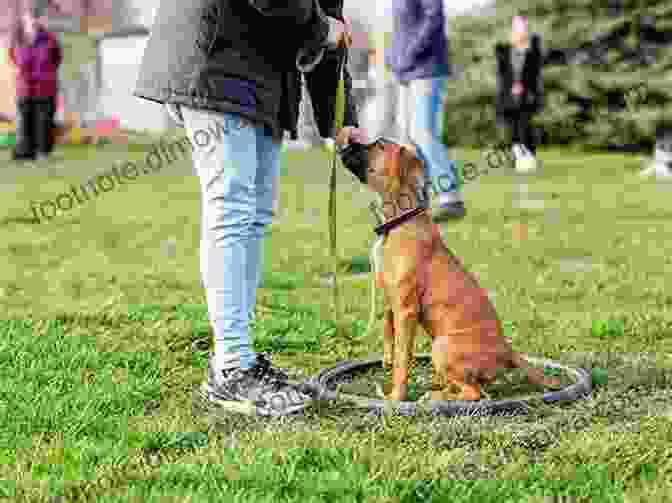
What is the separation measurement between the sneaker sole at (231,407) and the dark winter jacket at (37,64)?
13.7m

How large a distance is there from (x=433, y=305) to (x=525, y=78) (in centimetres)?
1329

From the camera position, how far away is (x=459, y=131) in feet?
78.0

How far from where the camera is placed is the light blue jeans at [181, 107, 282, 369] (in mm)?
3719

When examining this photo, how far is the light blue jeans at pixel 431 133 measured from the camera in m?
9.29

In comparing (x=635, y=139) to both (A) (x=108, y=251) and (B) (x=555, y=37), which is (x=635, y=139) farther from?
(A) (x=108, y=251)

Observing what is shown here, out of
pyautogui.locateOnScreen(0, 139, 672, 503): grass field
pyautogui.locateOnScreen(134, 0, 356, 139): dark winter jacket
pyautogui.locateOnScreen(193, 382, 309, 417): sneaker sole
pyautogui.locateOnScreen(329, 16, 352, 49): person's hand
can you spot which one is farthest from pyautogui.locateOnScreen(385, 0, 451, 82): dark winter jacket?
pyautogui.locateOnScreen(193, 382, 309, 417): sneaker sole

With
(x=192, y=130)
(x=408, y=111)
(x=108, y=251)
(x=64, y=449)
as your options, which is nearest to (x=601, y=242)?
(x=408, y=111)

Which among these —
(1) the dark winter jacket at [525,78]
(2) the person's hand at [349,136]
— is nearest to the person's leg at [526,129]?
(1) the dark winter jacket at [525,78]

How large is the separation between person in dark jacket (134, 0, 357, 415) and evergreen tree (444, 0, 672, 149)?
1794cm

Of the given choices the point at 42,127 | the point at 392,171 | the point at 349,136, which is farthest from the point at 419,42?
the point at 42,127

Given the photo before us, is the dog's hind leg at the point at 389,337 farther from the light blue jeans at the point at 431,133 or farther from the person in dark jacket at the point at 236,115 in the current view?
the light blue jeans at the point at 431,133

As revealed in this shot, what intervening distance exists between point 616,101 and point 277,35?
19330 millimetres

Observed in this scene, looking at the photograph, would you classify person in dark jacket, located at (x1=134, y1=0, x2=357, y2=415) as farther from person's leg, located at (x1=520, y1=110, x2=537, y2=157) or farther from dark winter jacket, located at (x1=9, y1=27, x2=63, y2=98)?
dark winter jacket, located at (x1=9, y1=27, x2=63, y2=98)
